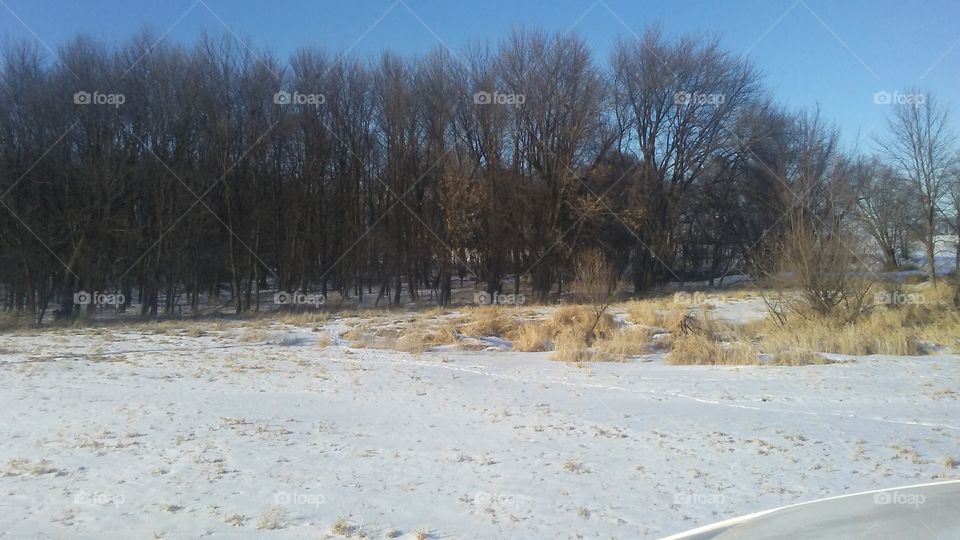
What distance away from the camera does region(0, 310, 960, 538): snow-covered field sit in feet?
20.4

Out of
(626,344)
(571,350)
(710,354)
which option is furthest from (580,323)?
(710,354)

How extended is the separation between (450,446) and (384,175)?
3511 cm

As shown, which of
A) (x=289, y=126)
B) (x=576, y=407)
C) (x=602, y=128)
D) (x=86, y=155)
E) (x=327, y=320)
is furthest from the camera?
(x=602, y=128)

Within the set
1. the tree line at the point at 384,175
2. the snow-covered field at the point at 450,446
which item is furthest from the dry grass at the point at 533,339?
the tree line at the point at 384,175

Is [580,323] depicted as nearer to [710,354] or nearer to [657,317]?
[657,317]

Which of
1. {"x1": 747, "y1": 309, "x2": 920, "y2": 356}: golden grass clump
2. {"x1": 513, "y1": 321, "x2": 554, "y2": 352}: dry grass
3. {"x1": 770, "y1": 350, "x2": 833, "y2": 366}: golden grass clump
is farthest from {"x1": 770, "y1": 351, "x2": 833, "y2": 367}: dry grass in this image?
{"x1": 513, "y1": 321, "x2": 554, "y2": 352}: dry grass

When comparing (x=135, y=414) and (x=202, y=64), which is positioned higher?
(x=202, y=64)

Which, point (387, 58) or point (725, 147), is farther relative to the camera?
point (725, 147)

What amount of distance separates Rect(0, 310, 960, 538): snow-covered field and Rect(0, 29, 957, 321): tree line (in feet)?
70.2

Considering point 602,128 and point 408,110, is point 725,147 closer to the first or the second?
point 602,128

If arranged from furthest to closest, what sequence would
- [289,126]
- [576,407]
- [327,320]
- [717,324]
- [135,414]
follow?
[289,126], [327,320], [717,324], [576,407], [135,414]

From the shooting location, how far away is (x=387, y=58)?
4153cm

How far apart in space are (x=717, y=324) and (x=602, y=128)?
23315 millimetres

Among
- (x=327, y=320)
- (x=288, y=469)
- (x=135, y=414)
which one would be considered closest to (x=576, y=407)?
(x=288, y=469)
